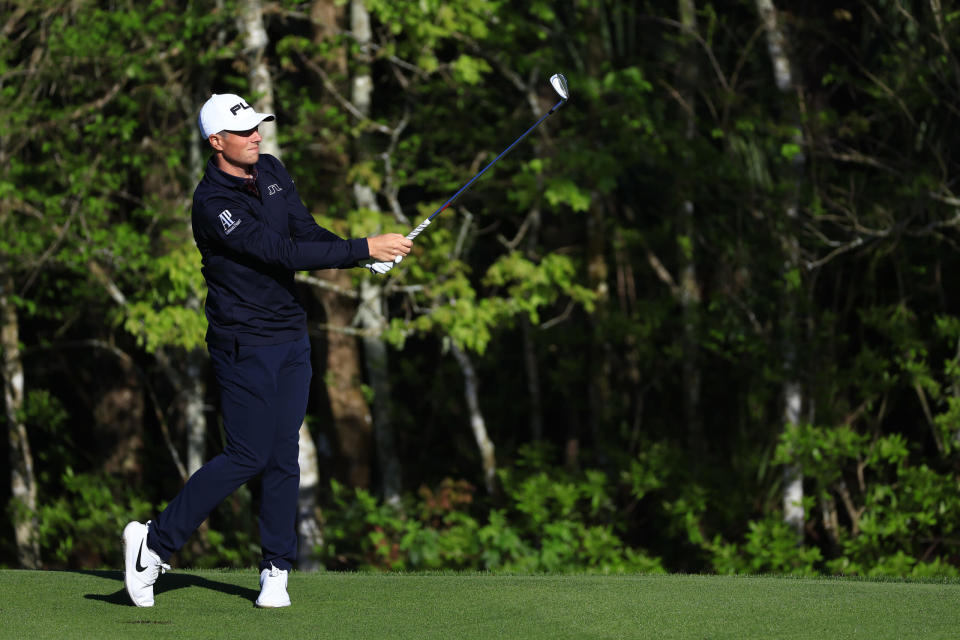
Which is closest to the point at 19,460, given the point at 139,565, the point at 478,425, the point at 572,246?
the point at 478,425

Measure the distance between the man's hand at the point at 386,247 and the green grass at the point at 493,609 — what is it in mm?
1319

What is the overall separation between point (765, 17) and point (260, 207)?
362 inches

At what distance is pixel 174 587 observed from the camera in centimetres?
588

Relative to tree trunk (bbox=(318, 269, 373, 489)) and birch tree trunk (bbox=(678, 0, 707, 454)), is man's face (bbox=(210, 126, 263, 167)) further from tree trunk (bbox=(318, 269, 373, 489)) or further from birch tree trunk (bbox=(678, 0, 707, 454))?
tree trunk (bbox=(318, 269, 373, 489))

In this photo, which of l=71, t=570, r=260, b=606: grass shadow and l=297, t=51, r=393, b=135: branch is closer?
l=71, t=570, r=260, b=606: grass shadow

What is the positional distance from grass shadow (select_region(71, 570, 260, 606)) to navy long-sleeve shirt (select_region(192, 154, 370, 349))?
1114 millimetres

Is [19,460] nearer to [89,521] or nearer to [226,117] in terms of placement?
[89,521]

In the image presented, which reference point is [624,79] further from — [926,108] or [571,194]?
[926,108]

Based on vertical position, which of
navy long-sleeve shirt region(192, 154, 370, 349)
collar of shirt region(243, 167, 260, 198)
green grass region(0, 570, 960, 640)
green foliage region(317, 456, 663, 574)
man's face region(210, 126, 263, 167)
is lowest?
green foliage region(317, 456, 663, 574)

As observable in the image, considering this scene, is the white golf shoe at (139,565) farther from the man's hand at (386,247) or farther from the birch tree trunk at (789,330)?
the birch tree trunk at (789,330)

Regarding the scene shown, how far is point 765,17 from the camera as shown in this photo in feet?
44.0

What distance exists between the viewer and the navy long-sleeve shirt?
507cm

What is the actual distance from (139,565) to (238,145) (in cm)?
162

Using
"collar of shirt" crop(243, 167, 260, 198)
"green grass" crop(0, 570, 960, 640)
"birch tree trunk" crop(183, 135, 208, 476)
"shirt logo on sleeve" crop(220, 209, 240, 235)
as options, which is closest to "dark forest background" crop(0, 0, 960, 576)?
"birch tree trunk" crop(183, 135, 208, 476)
